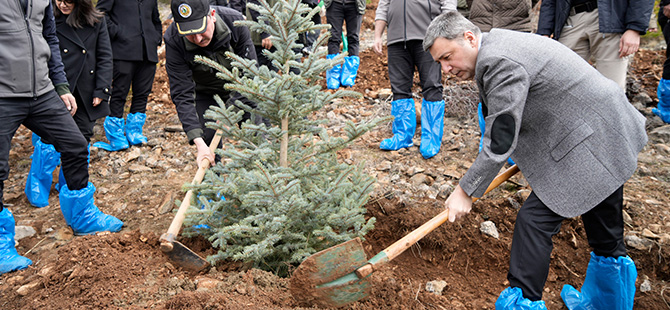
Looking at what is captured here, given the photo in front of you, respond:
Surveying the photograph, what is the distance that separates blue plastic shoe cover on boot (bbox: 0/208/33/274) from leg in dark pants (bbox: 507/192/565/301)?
3.42 meters

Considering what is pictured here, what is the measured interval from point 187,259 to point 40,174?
8.56ft

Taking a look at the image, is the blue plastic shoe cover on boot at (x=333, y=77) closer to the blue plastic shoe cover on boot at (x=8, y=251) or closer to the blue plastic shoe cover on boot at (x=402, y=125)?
the blue plastic shoe cover on boot at (x=402, y=125)

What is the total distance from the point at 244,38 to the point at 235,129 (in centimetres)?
114

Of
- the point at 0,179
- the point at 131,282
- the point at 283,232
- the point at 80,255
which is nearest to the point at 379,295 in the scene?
the point at 283,232

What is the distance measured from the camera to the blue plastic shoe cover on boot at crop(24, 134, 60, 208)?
171 inches

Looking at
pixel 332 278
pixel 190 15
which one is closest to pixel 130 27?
pixel 190 15

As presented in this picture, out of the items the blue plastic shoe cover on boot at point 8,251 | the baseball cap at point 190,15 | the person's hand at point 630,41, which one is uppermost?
the baseball cap at point 190,15

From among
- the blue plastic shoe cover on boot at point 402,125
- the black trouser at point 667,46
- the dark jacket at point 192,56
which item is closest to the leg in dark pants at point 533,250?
the dark jacket at point 192,56

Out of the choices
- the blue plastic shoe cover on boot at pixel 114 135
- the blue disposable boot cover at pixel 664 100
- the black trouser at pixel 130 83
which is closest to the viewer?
the blue disposable boot cover at pixel 664 100

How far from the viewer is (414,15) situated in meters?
4.70

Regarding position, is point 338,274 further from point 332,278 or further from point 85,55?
point 85,55

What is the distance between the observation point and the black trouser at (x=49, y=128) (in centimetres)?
306

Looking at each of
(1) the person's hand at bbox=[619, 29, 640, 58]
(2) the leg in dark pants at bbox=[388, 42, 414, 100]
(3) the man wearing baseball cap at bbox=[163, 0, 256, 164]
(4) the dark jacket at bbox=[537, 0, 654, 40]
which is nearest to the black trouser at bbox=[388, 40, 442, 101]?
(2) the leg in dark pants at bbox=[388, 42, 414, 100]

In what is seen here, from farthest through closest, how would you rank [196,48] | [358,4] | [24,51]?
[358,4] → [196,48] → [24,51]
